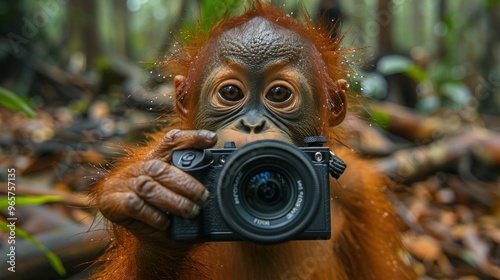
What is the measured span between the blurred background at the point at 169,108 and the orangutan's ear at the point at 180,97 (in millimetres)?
192

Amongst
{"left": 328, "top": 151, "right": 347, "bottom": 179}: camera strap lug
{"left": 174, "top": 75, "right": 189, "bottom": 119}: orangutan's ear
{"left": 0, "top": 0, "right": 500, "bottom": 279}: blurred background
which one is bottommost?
{"left": 328, "top": 151, "right": 347, "bottom": 179}: camera strap lug

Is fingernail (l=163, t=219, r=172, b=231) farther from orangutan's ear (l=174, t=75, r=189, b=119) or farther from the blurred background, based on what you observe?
orangutan's ear (l=174, t=75, r=189, b=119)

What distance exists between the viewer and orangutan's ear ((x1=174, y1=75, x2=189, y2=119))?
2.84 meters

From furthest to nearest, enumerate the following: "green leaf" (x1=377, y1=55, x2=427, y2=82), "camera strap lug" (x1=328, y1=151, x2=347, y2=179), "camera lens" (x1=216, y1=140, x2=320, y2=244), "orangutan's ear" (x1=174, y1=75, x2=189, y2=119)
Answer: "green leaf" (x1=377, y1=55, x2=427, y2=82) → "orangutan's ear" (x1=174, y1=75, x2=189, y2=119) → "camera strap lug" (x1=328, y1=151, x2=347, y2=179) → "camera lens" (x1=216, y1=140, x2=320, y2=244)

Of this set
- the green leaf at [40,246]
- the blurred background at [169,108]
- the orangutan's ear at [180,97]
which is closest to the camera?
the green leaf at [40,246]

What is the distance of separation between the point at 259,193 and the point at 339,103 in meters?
1.11

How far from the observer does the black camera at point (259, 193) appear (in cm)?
180

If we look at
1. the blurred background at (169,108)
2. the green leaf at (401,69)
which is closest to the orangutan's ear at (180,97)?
the blurred background at (169,108)

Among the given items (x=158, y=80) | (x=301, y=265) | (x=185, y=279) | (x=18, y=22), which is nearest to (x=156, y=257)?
(x=185, y=279)

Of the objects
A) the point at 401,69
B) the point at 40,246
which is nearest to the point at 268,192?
the point at 40,246

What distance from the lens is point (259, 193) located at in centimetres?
189

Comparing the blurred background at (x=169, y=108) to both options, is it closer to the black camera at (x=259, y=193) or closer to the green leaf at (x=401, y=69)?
the green leaf at (x=401, y=69)

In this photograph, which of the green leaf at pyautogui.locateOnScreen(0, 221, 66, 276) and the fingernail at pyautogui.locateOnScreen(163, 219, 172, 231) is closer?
the fingernail at pyautogui.locateOnScreen(163, 219, 172, 231)

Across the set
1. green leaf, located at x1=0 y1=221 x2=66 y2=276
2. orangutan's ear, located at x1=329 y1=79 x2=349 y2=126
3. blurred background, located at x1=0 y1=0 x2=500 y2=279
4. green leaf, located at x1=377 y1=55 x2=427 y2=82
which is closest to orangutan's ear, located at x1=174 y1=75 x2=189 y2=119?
blurred background, located at x1=0 y1=0 x2=500 y2=279
